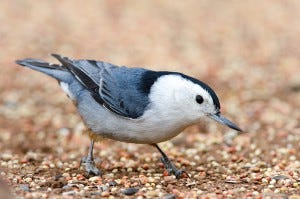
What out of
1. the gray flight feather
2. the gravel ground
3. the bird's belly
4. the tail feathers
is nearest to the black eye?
the bird's belly

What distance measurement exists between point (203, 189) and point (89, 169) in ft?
3.55

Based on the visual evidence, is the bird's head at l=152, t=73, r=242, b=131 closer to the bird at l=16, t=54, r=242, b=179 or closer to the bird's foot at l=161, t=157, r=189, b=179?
the bird at l=16, t=54, r=242, b=179

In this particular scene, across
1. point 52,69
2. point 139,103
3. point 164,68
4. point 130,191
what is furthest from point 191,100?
point 164,68

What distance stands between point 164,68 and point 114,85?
3.51 meters

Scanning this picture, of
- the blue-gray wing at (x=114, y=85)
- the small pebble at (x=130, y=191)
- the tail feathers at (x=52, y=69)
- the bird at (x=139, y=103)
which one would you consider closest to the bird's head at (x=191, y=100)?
the bird at (x=139, y=103)

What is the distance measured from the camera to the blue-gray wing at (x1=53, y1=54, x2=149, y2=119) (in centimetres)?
514

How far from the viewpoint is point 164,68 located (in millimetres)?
8852

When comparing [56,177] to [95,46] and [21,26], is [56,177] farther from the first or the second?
[21,26]

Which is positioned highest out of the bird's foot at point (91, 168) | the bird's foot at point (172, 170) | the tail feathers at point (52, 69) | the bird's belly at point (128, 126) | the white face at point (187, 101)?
the tail feathers at point (52, 69)

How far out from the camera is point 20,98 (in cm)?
795

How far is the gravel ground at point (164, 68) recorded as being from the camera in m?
5.08

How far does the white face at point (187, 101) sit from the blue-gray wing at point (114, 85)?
18 centimetres

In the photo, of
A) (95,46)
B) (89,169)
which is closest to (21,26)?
(95,46)

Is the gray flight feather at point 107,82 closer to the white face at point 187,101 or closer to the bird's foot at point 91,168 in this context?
the white face at point 187,101
